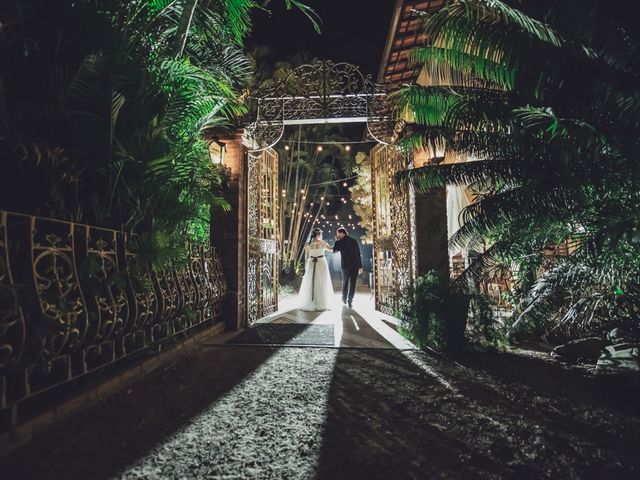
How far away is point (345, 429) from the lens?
2.20 meters

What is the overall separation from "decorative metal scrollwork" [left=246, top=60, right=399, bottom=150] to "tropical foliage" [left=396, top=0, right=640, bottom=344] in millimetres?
2203

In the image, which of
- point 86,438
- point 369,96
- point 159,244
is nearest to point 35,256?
point 159,244

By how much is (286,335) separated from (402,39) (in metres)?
8.70

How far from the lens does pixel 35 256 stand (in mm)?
2270

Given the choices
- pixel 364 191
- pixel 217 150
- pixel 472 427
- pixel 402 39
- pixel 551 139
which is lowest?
pixel 472 427

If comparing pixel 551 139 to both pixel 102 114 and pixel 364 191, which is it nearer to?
pixel 102 114

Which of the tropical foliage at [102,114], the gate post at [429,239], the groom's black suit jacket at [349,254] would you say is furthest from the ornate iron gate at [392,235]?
the tropical foliage at [102,114]

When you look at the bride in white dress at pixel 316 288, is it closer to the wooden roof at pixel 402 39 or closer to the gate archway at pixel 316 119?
the gate archway at pixel 316 119

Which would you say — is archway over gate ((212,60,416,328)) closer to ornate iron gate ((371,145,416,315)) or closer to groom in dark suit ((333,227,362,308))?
ornate iron gate ((371,145,416,315))

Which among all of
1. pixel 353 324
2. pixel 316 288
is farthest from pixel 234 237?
pixel 316 288

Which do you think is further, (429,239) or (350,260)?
(350,260)

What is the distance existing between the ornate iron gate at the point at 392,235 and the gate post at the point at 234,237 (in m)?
2.90

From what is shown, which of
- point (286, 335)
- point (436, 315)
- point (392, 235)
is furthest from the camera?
point (392, 235)

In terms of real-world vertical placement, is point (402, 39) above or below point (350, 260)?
above
